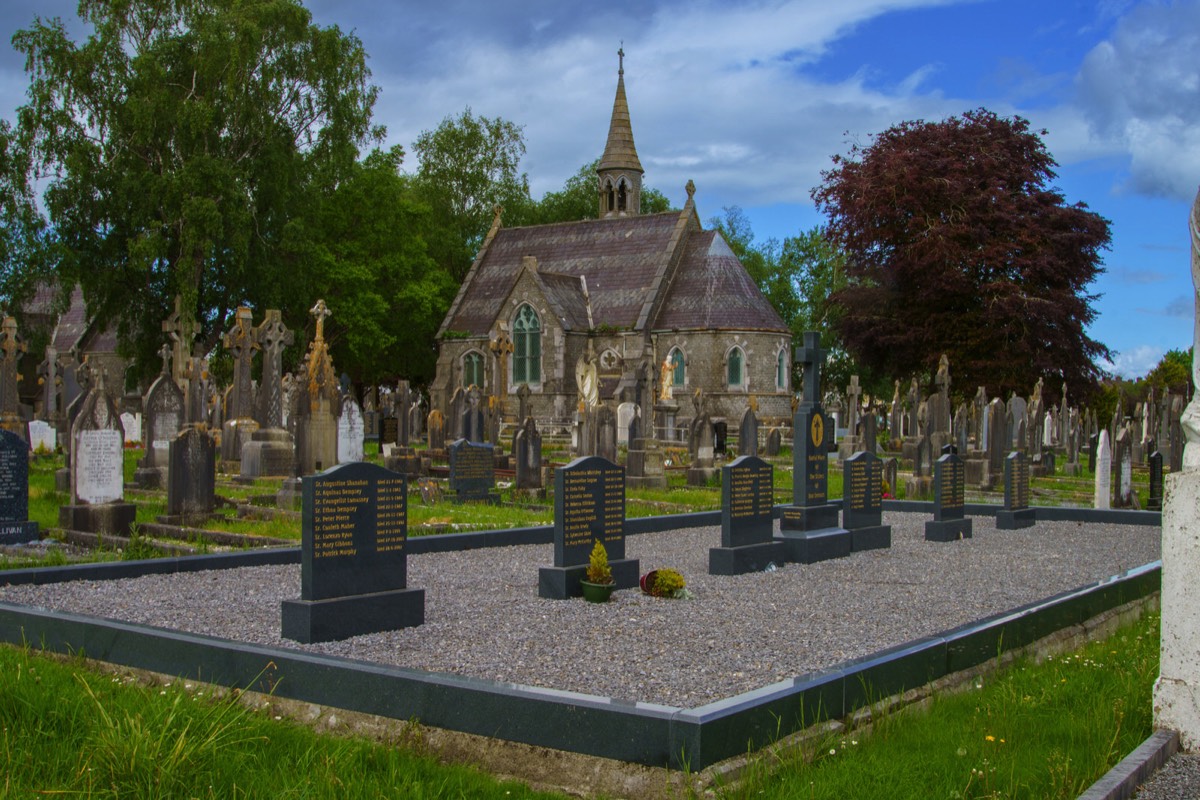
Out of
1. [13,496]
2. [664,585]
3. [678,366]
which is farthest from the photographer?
[678,366]

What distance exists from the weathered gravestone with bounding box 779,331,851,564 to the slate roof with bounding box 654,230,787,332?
2837 cm

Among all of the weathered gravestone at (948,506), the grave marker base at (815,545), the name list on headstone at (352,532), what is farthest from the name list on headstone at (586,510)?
the weathered gravestone at (948,506)

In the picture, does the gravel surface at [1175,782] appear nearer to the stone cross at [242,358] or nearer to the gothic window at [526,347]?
the stone cross at [242,358]

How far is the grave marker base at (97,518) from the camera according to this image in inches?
516

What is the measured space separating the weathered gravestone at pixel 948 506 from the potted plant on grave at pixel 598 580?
674cm

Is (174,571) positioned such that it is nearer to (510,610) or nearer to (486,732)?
(510,610)

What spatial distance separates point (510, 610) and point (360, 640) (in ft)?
4.91

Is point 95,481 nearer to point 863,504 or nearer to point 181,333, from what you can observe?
point 863,504

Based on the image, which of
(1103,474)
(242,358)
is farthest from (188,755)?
(242,358)

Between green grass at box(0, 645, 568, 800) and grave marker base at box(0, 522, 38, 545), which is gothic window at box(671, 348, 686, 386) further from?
green grass at box(0, 645, 568, 800)

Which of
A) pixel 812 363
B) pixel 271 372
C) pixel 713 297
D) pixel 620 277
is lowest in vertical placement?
pixel 812 363

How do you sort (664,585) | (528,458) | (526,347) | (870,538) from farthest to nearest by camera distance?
1. (526,347)
2. (528,458)
3. (870,538)
4. (664,585)

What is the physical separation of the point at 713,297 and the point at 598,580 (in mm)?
34651

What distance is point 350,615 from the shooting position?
7.80 meters
